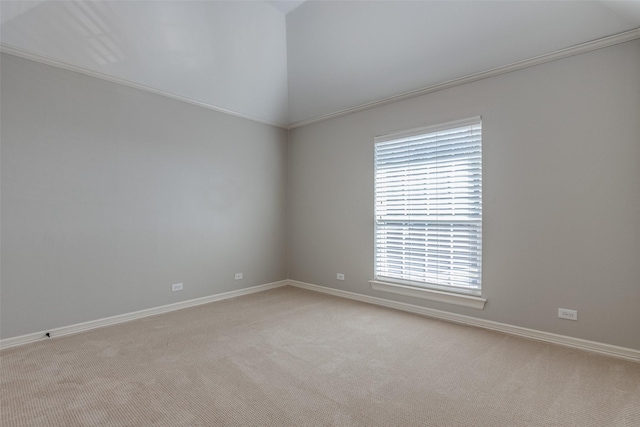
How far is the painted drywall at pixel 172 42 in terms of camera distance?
3.03 metres

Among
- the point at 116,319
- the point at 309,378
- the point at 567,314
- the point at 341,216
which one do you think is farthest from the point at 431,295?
the point at 116,319

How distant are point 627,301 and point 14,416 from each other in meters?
4.62

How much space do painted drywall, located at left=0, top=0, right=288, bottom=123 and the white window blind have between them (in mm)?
2056

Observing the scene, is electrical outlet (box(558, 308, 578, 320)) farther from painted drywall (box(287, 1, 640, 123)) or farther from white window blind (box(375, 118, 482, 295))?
painted drywall (box(287, 1, 640, 123))

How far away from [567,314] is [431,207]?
1682 millimetres

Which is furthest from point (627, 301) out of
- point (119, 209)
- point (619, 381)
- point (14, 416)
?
point (119, 209)

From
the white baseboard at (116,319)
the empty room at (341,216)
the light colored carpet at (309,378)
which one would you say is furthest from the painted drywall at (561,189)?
the white baseboard at (116,319)

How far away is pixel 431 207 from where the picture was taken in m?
3.95

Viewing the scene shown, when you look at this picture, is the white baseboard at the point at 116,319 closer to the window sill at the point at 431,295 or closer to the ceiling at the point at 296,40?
the window sill at the point at 431,295

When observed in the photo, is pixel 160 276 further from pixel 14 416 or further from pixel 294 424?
pixel 294 424

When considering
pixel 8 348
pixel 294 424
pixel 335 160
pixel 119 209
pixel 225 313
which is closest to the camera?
pixel 294 424

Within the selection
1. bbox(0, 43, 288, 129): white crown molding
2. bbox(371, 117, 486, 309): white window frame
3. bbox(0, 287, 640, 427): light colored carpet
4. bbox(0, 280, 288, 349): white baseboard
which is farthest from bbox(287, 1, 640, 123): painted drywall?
bbox(0, 280, 288, 349): white baseboard

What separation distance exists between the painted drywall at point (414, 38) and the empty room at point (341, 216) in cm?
2

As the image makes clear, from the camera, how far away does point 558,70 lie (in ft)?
10.2
